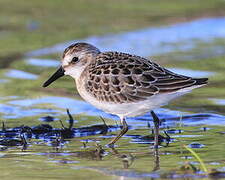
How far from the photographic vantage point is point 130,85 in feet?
27.6

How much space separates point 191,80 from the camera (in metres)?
8.23

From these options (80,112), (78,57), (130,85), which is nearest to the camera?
(130,85)

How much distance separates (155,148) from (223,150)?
0.84m

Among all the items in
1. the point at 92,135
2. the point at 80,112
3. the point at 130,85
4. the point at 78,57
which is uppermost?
the point at 78,57

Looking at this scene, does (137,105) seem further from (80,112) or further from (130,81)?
(80,112)

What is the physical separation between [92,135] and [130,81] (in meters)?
1.21

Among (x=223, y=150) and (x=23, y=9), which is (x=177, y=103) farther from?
(x=23, y=9)

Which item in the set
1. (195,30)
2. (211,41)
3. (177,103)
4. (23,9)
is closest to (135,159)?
(177,103)

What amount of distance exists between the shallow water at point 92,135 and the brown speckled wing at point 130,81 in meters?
0.67

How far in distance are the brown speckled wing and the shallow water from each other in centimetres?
67

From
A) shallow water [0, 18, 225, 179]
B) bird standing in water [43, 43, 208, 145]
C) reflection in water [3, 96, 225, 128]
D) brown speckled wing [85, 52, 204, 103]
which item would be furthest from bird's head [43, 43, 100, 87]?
reflection in water [3, 96, 225, 128]

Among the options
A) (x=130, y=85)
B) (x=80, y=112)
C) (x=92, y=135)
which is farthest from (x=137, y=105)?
(x=80, y=112)

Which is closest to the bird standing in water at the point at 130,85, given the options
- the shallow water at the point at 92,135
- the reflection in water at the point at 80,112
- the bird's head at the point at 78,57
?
the bird's head at the point at 78,57

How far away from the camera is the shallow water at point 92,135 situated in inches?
289
